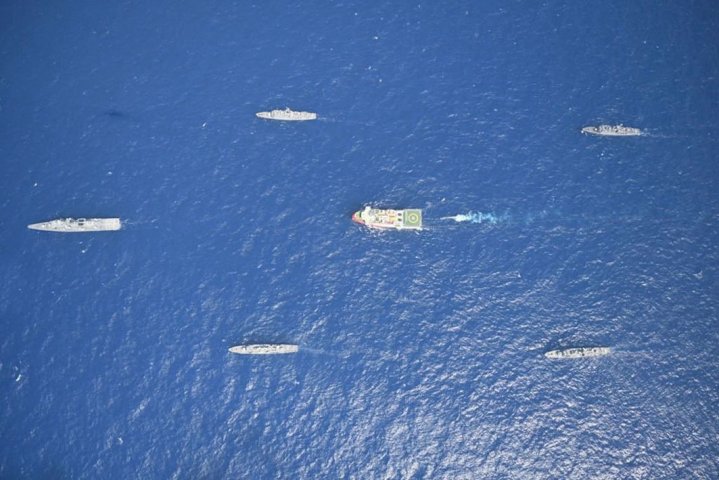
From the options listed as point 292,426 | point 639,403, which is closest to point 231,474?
point 292,426

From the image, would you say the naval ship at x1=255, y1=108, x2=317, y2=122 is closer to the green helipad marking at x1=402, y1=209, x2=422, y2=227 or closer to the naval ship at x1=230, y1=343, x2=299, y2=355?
the green helipad marking at x1=402, y1=209, x2=422, y2=227

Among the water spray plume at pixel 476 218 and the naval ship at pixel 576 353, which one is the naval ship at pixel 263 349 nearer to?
the water spray plume at pixel 476 218

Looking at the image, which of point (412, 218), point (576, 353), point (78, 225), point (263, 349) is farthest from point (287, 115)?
point (576, 353)

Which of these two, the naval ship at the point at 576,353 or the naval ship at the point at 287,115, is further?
the naval ship at the point at 287,115

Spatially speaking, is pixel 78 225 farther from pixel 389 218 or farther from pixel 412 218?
pixel 412 218

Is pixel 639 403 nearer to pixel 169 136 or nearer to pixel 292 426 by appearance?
pixel 292 426

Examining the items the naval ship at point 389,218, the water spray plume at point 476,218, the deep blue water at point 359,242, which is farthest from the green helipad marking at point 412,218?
the water spray plume at point 476,218
